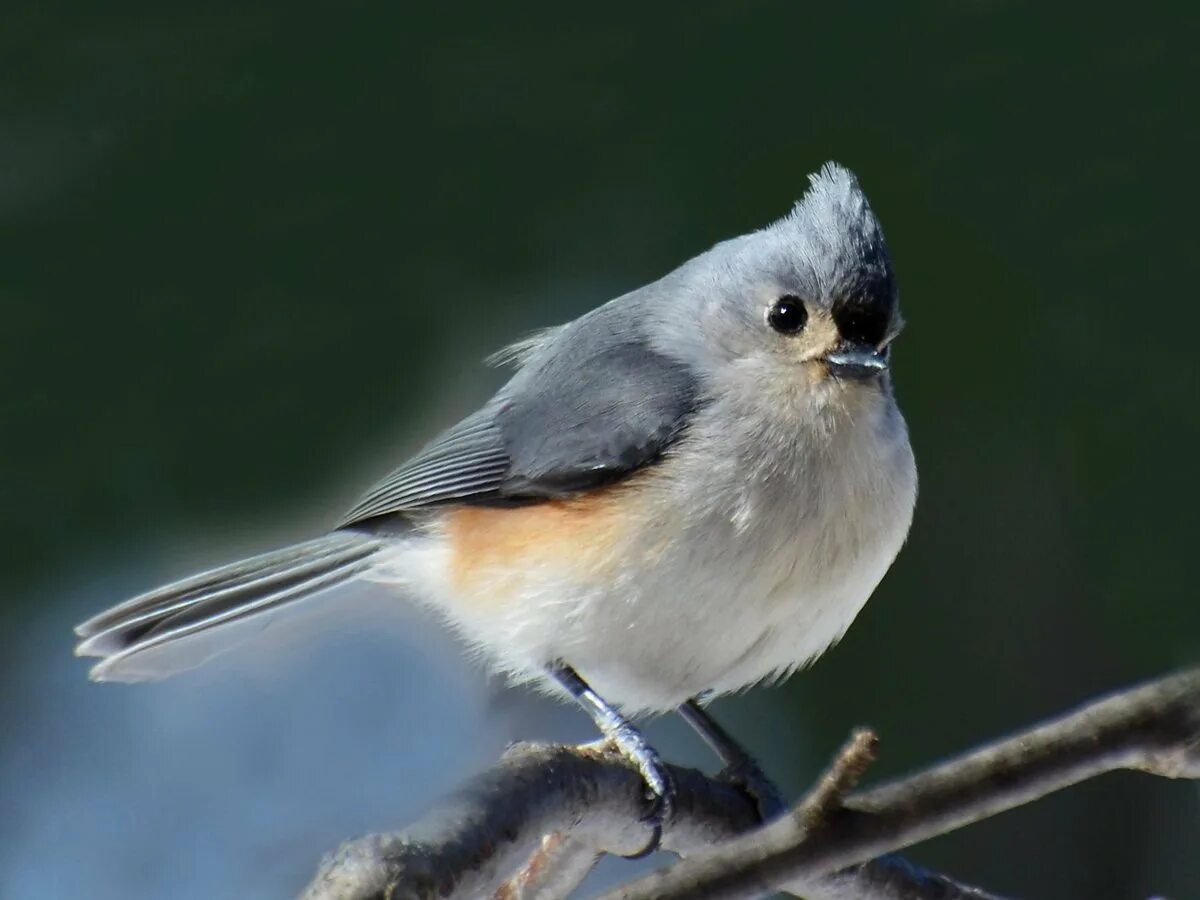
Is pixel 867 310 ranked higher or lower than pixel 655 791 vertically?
higher

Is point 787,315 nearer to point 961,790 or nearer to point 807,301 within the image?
point 807,301

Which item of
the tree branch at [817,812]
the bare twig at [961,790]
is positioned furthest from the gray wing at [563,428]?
the bare twig at [961,790]

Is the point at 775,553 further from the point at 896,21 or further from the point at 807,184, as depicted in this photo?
the point at 896,21

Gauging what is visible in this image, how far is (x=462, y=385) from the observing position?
2.39m

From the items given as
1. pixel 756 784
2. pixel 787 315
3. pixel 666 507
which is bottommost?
pixel 756 784

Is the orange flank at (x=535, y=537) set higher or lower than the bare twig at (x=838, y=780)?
higher

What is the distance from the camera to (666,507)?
1.91 meters

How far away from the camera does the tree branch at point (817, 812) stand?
3.47 feet

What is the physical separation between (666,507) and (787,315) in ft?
1.00

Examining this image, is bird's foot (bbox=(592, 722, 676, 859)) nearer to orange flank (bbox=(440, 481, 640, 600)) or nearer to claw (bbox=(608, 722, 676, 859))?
claw (bbox=(608, 722, 676, 859))

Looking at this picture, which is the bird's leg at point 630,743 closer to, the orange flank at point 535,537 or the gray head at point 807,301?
the orange flank at point 535,537

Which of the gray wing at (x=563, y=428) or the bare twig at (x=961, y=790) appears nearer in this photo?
the bare twig at (x=961, y=790)

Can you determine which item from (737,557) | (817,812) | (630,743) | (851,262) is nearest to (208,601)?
(630,743)

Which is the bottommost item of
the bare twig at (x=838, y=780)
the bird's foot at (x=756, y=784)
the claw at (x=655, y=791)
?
the bird's foot at (x=756, y=784)
